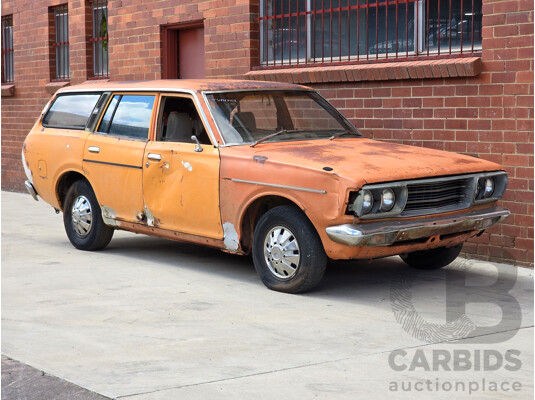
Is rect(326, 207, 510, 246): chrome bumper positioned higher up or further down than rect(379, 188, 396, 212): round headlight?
further down

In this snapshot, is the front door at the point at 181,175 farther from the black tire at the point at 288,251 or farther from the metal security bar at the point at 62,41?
the metal security bar at the point at 62,41

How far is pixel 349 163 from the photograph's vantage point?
692cm

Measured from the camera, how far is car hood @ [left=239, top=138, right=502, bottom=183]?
679cm

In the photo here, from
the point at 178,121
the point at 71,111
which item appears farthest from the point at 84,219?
the point at 178,121

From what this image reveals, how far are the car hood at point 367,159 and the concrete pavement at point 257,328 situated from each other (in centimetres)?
98

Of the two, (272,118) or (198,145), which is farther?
(272,118)

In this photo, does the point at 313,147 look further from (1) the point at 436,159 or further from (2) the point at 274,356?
(2) the point at 274,356

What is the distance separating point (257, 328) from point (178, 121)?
2697 millimetres

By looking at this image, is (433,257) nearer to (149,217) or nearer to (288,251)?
(288,251)

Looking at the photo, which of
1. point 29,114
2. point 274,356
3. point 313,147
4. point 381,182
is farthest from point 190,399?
point 29,114

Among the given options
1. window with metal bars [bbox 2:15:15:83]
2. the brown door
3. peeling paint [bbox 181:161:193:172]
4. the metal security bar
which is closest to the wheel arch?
peeling paint [bbox 181:161:193:172]

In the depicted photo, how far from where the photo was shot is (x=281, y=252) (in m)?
7.12

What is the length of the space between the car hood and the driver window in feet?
2.38

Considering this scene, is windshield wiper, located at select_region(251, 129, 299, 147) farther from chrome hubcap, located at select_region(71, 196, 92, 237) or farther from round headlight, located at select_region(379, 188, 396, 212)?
chrome hubcap, located at select_region(71, 196, 92, 237)
